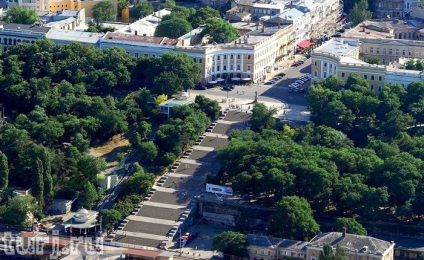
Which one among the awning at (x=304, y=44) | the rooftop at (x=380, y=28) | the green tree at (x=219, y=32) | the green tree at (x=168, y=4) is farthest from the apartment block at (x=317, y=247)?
the green tree at (x=168, y=4)

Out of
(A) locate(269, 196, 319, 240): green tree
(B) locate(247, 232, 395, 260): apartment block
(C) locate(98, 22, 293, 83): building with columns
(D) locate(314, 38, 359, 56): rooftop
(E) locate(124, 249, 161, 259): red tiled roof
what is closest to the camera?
(B) locate(247, 232, 395, 260): apartment block

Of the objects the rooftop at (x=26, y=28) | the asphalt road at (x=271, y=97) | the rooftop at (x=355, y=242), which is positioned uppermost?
the rooftop at (x=26, y=28)

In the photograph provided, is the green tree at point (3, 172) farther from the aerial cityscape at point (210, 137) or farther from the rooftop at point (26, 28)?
the rooftop at point (26, 28)

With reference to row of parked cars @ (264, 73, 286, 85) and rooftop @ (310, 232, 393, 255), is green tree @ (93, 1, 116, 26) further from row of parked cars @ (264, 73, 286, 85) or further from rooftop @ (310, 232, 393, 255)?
rooftop @ (310, 232, 393, 255)

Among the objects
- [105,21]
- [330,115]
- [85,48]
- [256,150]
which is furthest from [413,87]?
[105,21]

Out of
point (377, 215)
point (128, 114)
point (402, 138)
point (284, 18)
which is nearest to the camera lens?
point (377, 215)

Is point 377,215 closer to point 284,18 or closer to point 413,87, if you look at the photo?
point 413,87

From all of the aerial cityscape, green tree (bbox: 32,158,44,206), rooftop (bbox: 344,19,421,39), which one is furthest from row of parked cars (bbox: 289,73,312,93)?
green tree (bbox: 32,158,44,206)
